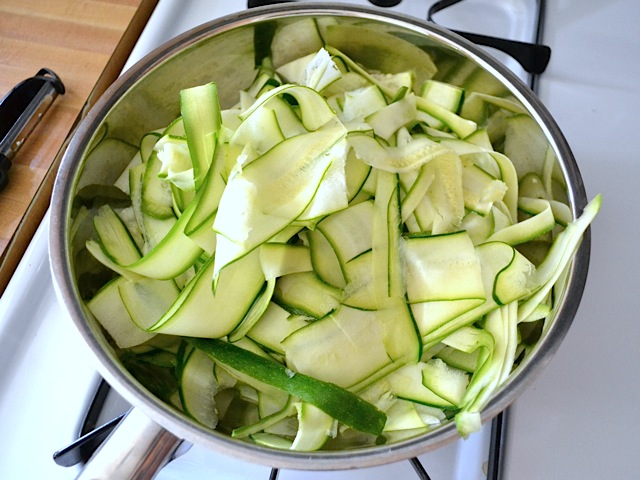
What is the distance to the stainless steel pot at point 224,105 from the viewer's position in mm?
441

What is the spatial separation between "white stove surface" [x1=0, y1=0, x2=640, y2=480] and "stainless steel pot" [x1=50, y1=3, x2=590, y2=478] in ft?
0.28

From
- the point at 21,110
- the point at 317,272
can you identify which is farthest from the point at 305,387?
the point at 21,110

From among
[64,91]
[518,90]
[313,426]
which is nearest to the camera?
[313,426]

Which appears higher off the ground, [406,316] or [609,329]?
[406,316]

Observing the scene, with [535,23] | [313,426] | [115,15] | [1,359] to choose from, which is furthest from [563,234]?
[115,15]

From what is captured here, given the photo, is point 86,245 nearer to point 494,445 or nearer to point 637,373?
point 494,445

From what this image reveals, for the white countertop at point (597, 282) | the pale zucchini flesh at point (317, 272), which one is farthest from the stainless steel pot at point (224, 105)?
the white countertop at point (597, 282)

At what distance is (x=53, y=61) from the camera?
849 mm

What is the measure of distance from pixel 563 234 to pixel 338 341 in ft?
0.73

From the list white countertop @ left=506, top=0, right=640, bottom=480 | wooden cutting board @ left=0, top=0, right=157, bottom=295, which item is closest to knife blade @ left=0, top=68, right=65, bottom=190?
wooden cutting board @ left=0, top=0, right=157, bottom=295

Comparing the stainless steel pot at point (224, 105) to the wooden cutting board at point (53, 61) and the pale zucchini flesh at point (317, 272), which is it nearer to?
the pale zucchini flesh at point (317, 272)

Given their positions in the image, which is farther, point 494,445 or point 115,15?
point 115,15

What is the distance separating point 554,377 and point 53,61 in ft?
2.47

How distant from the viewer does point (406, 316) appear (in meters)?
0.54
